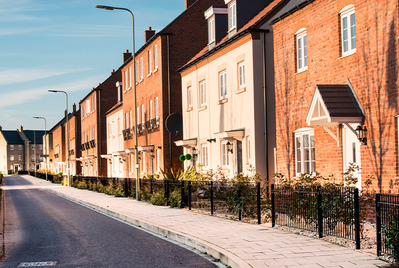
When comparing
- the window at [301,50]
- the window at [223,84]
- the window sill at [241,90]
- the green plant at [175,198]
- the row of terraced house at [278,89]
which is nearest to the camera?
the row of terraced house at [278,89]

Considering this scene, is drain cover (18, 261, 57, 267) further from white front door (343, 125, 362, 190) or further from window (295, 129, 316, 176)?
window (295, 129, 316, 176)

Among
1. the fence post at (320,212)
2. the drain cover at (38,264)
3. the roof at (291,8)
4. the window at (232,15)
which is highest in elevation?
the window at (232,15)

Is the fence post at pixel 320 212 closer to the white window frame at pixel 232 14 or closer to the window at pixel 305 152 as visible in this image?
the window at pixel 305 152

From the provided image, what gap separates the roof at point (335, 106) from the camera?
543 inches

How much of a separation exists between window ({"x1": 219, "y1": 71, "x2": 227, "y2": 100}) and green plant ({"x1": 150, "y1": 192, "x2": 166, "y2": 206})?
213 inches

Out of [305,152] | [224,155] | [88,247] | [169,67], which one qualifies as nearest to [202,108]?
[224,155]

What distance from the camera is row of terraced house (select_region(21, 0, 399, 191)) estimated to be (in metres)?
13.3

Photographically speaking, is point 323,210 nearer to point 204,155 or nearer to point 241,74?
point 241,74

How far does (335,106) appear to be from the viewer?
14.0 m

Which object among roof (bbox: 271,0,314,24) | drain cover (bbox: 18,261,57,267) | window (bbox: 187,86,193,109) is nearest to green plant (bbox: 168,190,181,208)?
roof (bbox: 271,0,314,24)

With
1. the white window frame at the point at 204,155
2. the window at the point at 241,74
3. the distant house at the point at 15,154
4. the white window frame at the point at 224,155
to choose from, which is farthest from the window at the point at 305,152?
the distant house at the point at 15,154

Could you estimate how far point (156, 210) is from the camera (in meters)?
19.5

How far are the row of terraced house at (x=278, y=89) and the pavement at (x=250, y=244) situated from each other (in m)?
3.26

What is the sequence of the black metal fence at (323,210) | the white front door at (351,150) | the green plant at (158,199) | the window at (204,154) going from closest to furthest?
1. the black metal fence at (323,210)
2. the white front door at (351,150)
3. the green plant at (158,199)
4. the window at (204,154)
